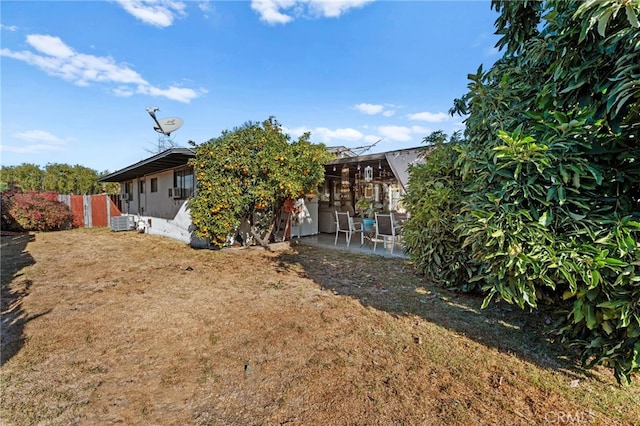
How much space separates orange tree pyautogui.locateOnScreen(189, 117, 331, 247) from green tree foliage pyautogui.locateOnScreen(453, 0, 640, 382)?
5.44 meters

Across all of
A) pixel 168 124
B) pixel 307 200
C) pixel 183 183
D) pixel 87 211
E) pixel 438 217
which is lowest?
pixel 87 211

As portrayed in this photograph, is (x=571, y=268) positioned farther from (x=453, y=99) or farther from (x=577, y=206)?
(x=453, y=99)

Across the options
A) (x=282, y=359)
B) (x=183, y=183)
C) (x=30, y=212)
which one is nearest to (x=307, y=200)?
(x=183, y=183)

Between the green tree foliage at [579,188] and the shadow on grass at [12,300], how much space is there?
14.3ft

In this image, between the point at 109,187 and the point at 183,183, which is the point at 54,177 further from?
the point at 183,183

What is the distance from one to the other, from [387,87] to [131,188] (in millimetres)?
13648

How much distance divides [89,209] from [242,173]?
12.1 metres

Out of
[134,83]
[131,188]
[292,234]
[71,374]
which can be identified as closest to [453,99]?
[71,374]

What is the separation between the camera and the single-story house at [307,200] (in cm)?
823

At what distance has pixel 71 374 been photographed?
233 cm

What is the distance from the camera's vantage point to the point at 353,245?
28.3ft

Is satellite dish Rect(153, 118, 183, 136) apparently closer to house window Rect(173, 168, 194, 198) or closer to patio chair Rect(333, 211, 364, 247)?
house window Rect(173, 168, 194, 198)

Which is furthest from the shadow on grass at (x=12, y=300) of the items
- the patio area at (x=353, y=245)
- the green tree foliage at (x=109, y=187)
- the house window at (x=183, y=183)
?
the green tree foliage at (x=109, y=187)

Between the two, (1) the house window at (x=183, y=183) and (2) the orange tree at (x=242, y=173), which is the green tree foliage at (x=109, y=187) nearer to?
(1) the house window at (x=183, y=183)
